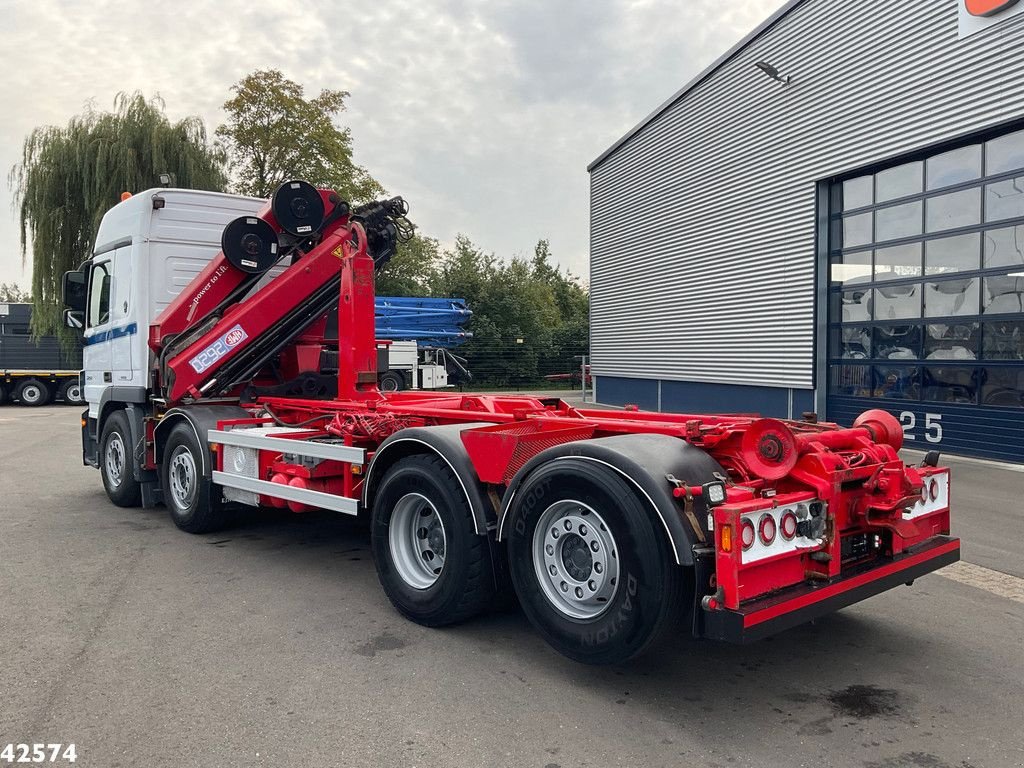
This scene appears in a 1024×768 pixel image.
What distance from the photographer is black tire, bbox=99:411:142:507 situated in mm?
8328

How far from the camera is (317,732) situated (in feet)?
11.1

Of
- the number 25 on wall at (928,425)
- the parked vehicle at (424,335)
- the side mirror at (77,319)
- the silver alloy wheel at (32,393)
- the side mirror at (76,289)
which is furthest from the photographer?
→ the silver alloy wheel at (32,393)

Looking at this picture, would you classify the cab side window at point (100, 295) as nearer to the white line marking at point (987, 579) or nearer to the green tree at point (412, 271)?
the white line marking at point (987, 579)

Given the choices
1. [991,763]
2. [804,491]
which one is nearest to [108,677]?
[804,491]

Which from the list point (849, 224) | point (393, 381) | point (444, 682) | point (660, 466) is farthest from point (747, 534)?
point (393, 381)

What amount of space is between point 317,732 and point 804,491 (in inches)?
95.7

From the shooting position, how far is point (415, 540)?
16.2 feet

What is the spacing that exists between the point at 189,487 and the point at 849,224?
40.6ft

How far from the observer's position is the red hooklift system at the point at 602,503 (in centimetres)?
344

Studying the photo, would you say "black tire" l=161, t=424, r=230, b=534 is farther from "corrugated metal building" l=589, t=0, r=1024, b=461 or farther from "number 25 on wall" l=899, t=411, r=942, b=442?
"corrugated metal building" l=589, t=0, r=1024, b=461

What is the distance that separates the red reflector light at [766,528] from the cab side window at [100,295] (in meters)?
7.70

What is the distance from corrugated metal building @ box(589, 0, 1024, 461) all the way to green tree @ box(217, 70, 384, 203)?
1811cm

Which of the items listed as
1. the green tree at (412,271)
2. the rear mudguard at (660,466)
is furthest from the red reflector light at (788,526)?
the green tree at (412,271)

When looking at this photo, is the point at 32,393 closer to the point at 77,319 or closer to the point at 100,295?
the point at 77,319
